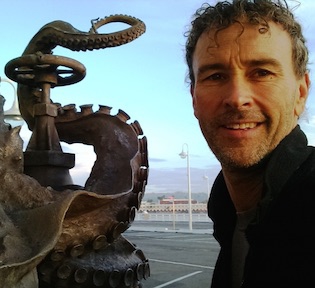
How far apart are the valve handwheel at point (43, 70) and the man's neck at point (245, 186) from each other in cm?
153

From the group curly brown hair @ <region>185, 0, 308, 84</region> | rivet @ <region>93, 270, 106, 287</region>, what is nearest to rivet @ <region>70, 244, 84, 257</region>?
rivet @ <region>93, 270, 106, 287</region>

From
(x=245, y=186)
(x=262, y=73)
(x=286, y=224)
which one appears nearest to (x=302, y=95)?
(x=262, y=73)

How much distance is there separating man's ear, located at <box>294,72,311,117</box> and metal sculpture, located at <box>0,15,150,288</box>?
0.97 meters

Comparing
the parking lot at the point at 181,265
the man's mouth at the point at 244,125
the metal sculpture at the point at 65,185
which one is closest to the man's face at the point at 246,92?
the man's mouth at the point at 244,125

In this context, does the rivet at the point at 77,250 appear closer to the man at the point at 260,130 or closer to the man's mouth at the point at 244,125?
the man at the point at 260,130

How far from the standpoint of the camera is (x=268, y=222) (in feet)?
4.01

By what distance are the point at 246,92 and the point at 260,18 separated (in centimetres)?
23

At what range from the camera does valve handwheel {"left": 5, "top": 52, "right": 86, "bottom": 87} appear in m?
2.73

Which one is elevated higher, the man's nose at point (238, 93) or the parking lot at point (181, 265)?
the man's nose at point (238, 93)

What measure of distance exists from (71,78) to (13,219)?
3.88ft

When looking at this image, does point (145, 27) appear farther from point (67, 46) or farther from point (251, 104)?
point (251, 104)

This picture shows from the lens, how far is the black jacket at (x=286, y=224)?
114 centimetres

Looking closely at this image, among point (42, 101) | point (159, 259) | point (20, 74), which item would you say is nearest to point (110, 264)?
point (42, 101)

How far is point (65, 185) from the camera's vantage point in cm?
273
